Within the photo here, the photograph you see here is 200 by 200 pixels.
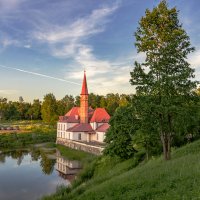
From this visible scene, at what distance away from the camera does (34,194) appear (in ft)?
84.8

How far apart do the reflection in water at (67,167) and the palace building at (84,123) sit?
9.45 m

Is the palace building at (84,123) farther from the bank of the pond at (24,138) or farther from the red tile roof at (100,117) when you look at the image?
the bank of the pond at (24,138)

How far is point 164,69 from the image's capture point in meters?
15.1

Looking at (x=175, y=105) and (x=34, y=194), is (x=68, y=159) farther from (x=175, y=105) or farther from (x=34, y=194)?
(x=175, y=105)

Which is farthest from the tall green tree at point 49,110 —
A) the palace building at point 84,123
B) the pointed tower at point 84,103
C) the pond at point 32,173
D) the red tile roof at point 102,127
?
the red tile roof at point 102,127

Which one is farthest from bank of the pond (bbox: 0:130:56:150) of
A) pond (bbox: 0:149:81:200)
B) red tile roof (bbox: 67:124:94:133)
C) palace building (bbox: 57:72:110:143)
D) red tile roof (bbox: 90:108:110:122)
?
red tile roof (bbox: 90:108:110:122)

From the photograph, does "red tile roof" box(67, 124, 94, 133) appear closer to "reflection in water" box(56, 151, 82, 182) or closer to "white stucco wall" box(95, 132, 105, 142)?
"white stucco wall" box(95, 132, 105, 142)

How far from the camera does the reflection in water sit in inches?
1317

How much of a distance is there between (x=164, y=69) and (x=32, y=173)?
25.5 m

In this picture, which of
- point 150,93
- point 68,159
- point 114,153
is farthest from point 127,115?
point 68,159

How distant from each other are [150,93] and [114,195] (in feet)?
19.3

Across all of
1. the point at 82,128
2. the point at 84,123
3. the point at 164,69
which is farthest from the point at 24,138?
the point at 164,69

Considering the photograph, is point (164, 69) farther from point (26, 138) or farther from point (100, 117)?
point (26, 138)

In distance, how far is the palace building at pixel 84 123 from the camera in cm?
5419
